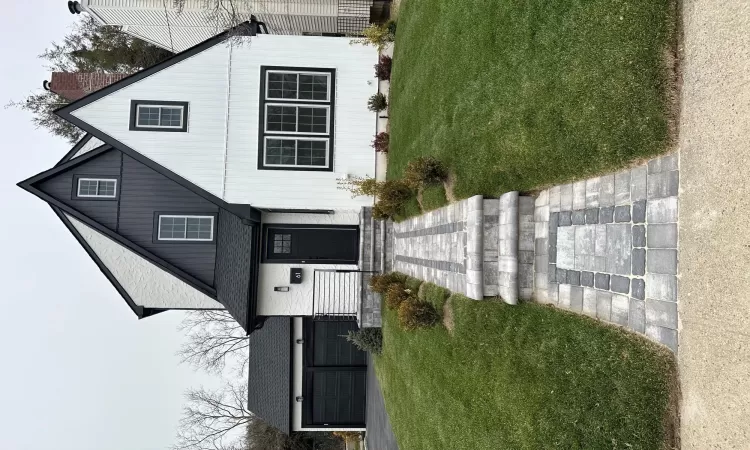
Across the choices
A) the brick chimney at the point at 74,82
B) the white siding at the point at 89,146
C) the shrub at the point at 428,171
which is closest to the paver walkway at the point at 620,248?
the shrub at the point at 428,171

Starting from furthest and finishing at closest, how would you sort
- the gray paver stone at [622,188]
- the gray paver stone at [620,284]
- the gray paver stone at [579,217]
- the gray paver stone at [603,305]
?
the gray paver stone at [579,217]
the gray paver stone at [603,305]
the gray paver stone at [622,188]
the gray paver stone at [620,284]

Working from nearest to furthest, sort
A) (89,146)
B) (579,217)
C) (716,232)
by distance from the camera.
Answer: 1. (716,232)
2. (579,217)
3. (89,146)

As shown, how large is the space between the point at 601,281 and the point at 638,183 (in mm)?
1078

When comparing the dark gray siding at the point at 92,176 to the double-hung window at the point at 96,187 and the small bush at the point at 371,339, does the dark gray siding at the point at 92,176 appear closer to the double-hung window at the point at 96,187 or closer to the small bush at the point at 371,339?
the double-hung window at the point at 96,187

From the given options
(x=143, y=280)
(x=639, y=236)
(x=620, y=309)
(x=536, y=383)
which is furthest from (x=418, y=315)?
(x=143, y=280)

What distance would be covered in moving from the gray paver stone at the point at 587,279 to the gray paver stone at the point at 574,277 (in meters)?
0.08

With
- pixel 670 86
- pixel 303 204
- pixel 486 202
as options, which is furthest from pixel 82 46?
pixel 670 86

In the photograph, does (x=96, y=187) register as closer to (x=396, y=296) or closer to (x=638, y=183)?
(x=396, y=296)

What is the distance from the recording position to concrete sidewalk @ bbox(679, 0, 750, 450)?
3.80 m

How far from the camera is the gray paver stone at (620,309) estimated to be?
4.96 metres

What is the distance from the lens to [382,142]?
15156mm

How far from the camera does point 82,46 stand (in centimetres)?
2530

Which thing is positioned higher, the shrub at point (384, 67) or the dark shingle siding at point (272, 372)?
the shrub at point (384, 67)

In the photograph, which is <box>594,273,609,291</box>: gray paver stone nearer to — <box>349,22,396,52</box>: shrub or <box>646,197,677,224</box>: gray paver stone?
<box>646,197,677,224</box>: gray paver stone
